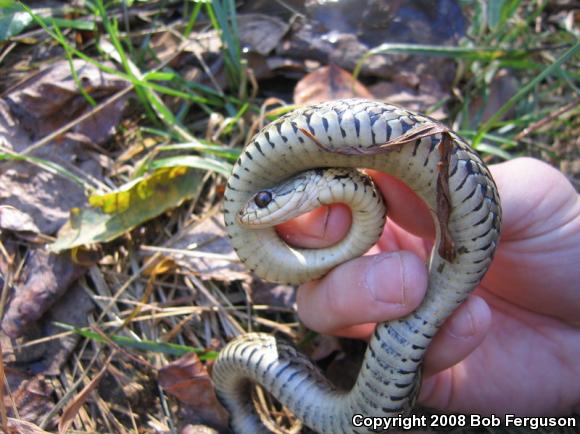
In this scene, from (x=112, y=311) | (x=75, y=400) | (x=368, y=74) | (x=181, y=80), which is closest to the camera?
(x=75, y=400)

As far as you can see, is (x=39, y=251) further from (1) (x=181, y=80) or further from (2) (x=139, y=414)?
(1) (x=181, y=80)

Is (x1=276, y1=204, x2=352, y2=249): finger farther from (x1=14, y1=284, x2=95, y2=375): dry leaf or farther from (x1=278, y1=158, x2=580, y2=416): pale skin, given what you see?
(x1=14, y1=284, x2=95, y2=375): dry leaf

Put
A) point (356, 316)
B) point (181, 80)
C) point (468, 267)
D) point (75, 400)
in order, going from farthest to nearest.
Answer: point (181, 80), point (75, 400), point (356, 316), point (468, 267)

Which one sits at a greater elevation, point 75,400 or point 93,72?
point 93,72

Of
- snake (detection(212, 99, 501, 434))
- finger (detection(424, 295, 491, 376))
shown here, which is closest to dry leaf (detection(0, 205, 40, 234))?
snake (detection(212, 99, 501, 434))

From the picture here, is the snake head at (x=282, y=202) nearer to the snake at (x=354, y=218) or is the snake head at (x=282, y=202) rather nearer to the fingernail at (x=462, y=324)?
the snake at (x=354, y=218)

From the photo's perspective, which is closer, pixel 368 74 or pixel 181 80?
pixel 181 80

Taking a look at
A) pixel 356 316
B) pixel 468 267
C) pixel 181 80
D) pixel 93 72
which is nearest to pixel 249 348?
pixel 356 316
